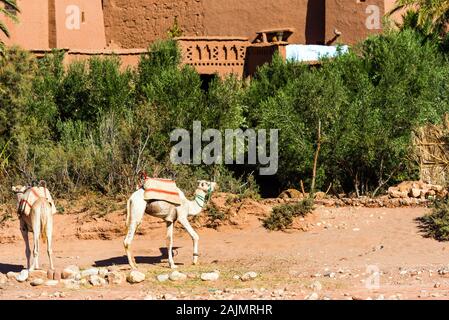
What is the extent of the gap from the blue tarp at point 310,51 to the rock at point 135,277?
12807mm

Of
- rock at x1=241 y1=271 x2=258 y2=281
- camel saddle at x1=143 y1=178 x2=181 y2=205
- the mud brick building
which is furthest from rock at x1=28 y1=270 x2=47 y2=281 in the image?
the mud brick building

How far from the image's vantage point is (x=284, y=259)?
56.6ft

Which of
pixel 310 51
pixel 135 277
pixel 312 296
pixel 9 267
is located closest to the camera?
pixel 312 296

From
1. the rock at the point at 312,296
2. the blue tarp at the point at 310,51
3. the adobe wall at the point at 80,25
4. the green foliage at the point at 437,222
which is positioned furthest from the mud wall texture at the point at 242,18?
the rock at the point at 312,296

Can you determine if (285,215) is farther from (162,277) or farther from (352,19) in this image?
(352,19)

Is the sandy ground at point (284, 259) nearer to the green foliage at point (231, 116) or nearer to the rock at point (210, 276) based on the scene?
the rock at point (210, 276)

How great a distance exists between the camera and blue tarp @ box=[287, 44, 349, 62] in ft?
90.3

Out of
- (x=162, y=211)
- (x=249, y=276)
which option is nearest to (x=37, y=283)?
(x=162, y=211)

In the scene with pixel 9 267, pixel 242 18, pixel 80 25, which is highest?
pixel 242 18

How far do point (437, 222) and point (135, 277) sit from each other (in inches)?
212

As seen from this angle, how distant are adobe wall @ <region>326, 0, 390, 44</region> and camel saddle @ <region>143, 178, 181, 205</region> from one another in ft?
43.6

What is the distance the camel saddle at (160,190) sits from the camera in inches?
632

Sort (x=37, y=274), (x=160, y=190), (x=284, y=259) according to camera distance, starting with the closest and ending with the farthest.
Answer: (x=37, y=274) < (x=160, y=190) < (x=284, y=259)

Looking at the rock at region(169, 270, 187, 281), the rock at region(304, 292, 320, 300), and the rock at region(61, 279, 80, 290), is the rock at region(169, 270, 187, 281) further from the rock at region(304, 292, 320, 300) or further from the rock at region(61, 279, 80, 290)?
the rock at region(304, 292, 320, 300)
